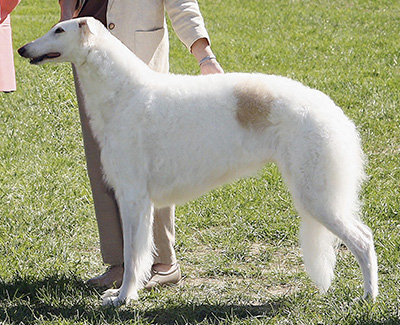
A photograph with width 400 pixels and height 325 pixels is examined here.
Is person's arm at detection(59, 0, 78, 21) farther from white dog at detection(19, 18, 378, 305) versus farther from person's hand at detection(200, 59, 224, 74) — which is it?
person's hand at detection(200, 59, 224, 74)

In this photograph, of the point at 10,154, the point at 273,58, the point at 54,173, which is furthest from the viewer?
the point at 273,58

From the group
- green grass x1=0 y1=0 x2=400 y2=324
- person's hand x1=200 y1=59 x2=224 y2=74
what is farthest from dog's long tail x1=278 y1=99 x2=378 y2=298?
person's hand x1=200 y1=59 x2=224 y2=74

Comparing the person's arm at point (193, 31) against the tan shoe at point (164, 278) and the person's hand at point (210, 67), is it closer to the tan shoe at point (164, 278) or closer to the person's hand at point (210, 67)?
the person's hand at point (210, 67)

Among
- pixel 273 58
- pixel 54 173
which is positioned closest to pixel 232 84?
pixel 54 173

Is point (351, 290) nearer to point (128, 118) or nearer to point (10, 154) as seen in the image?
point (128, 118)

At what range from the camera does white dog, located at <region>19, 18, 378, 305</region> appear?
154 inches

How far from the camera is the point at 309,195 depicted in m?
3.95

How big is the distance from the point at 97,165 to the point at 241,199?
1.73 meters

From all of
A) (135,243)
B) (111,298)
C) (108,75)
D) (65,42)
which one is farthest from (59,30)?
(111,298)

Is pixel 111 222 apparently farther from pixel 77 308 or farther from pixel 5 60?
pixel 5 60

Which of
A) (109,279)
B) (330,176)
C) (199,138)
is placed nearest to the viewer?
(330,176)

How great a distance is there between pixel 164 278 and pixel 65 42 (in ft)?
5.38

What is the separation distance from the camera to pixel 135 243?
13.7 ft

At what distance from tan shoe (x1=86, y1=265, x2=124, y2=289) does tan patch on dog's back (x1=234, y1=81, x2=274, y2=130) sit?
4.57 feet
